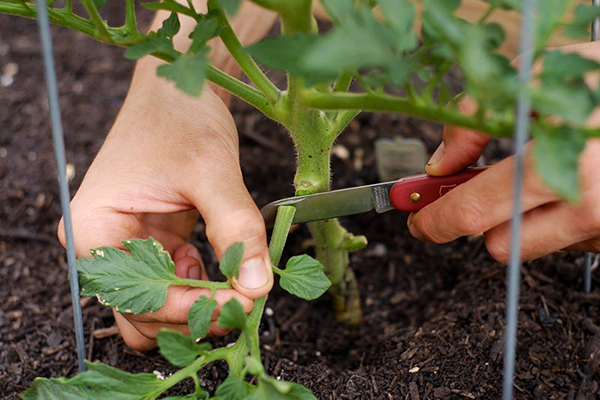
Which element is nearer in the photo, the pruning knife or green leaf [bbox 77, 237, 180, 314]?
green leaf [bbox 77, 237, 180, 314]

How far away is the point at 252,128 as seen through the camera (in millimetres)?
1803

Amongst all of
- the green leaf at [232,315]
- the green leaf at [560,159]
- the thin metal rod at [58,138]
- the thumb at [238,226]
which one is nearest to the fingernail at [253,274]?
the thumb at [238,226]

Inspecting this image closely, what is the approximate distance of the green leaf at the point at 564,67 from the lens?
0.60 metres

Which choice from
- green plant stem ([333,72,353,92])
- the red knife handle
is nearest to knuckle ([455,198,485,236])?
the red knife handle

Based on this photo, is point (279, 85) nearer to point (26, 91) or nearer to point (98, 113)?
point (98, 113)

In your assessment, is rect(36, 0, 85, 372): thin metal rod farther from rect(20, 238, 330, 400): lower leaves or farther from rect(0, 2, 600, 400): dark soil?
rect(0, 2, 600, 400): dark soil

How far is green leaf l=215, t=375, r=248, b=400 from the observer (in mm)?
757

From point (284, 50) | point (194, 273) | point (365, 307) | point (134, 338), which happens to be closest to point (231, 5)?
point (284, 50)

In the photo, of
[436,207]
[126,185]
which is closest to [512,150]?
[436,207]

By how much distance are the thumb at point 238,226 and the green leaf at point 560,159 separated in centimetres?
41

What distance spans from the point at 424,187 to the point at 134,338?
52cm

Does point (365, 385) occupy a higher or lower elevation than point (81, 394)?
Result: lower

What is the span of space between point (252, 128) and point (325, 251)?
2.26ft

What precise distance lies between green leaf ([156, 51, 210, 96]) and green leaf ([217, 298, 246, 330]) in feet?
0.75
